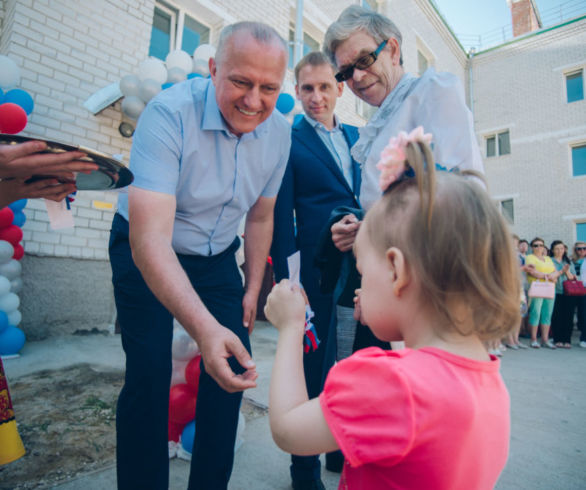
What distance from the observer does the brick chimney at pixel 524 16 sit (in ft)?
54.5

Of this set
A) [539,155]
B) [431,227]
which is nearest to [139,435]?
[431,227]

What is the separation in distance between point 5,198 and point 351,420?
1.34 meters

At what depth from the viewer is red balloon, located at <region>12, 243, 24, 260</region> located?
12.7 ft

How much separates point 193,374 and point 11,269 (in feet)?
9.28

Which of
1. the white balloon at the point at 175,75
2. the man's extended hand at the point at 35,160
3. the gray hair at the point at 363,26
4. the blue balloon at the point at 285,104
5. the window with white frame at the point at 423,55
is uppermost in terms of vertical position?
the window with white frame at the point at 423,55

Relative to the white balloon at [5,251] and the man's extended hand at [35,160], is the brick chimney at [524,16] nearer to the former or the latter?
the white balloon at [5,251]

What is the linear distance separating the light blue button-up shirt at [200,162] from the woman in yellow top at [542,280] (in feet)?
23.0

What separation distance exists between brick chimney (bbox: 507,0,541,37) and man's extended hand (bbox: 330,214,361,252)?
20187 mm

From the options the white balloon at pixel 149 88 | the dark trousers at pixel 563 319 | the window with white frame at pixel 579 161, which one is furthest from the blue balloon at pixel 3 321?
the window with white frame at pixel 579 161

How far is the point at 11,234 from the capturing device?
3.72 meters

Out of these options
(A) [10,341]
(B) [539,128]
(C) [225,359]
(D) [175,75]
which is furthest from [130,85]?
(B) [539,128]

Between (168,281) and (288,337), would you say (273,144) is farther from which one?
(288,337)

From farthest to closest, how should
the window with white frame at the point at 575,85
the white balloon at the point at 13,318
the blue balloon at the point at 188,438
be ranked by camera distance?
the window with white frame at the point at 575,85, the white balloon at the point at 13,318, the blue balloon at the point at 188,438

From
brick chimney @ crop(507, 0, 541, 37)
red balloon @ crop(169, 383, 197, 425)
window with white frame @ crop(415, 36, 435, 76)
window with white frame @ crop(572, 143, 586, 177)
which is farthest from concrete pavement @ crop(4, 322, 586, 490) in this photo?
brick chimney @ crop(507, 0, 541, 37)
